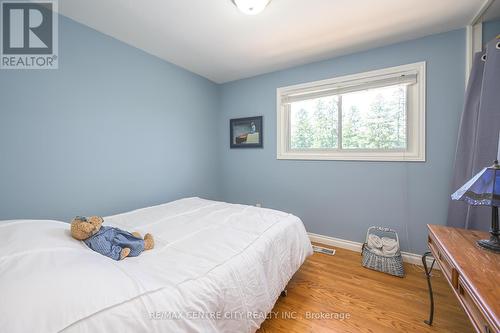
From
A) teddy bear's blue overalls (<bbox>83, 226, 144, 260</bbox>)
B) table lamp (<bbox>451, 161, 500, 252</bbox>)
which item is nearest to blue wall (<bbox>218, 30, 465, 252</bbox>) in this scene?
table lamp (<bbox>451, 161, 500, 252</bbox>)

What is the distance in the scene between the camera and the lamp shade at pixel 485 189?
41.1 inches

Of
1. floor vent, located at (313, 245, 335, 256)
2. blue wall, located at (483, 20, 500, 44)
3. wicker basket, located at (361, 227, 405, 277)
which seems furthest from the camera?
floor vent, located at (313, 245, 335, 256)

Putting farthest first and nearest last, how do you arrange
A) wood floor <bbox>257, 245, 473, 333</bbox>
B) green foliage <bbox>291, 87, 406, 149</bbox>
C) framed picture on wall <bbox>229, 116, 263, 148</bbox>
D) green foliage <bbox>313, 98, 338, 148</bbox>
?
framed picture on wall <bbox>229, 116, 263, 148</bbox> → green foliage <bbox>313, 98, 338, 148</bbox> → green foliage <bbox>291, 87, 406, 149</bbox> → wood floor <bbox>257, 245, 473, 333</bbox>

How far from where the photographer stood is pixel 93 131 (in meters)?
1.99

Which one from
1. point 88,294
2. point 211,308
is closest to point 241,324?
point 211,308

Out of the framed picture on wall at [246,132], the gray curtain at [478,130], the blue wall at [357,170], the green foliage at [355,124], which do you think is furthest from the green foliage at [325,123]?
the gray curtain at [478,130]

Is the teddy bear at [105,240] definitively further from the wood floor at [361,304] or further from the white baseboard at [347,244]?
the white baseboard at [347,244]

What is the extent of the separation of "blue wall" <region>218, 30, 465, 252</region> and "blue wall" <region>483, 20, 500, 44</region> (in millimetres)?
142

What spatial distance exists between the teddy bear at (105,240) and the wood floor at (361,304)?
105 cm

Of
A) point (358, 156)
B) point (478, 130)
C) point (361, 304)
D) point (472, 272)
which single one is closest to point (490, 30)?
point (478, 130)

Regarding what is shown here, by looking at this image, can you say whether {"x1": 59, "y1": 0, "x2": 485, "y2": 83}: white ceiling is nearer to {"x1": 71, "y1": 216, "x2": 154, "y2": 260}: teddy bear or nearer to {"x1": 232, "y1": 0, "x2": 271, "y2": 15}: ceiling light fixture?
{"x1": 232, "y1": 0, "x2": 271, "y2": 15}: ceiling light fixture

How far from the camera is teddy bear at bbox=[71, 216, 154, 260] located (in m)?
1.12

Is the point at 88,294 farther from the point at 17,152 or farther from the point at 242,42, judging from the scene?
the point at 242,42

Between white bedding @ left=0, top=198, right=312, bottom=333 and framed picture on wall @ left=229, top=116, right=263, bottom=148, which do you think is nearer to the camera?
white bedding @ left=0, top=198, right=312, bottom=333
